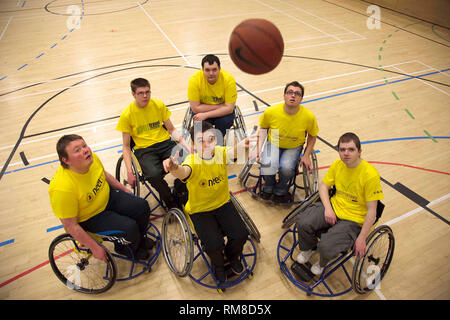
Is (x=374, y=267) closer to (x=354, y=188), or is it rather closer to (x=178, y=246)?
(x=354, y=188)

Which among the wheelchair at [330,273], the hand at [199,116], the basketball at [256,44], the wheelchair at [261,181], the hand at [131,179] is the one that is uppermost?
the basketball at [256,44]

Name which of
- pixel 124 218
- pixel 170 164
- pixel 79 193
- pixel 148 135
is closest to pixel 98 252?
pixel 124 218

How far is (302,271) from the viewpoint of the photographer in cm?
279

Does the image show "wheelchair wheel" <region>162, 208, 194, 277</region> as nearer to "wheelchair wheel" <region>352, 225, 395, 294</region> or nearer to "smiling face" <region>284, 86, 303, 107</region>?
"wheelchair wheel" <region>352, 225, 395, 294</region>

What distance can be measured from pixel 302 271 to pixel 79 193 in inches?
85.9

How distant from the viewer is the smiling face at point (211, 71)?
3.40 metres

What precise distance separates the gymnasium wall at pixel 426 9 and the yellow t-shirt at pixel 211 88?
29.9 feet

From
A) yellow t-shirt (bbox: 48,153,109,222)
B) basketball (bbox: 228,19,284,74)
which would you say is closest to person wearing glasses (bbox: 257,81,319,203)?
basketball (bbox: 228,19,284,74)

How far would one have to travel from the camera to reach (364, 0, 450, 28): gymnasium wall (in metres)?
8.86

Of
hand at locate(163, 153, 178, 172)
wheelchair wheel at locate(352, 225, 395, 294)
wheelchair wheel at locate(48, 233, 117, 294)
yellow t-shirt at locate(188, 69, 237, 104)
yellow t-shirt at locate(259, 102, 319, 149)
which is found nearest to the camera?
hand at locate(163, 153, 178, 172)

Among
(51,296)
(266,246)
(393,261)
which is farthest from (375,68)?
(51,296)

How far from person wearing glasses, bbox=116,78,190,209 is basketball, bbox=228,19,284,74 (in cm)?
106

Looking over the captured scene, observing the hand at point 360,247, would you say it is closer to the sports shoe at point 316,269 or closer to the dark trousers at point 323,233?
the dark trousers at point 323,233

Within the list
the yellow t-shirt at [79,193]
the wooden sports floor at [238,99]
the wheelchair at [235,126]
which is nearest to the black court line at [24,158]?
the wooden sports floor at [238,99]
